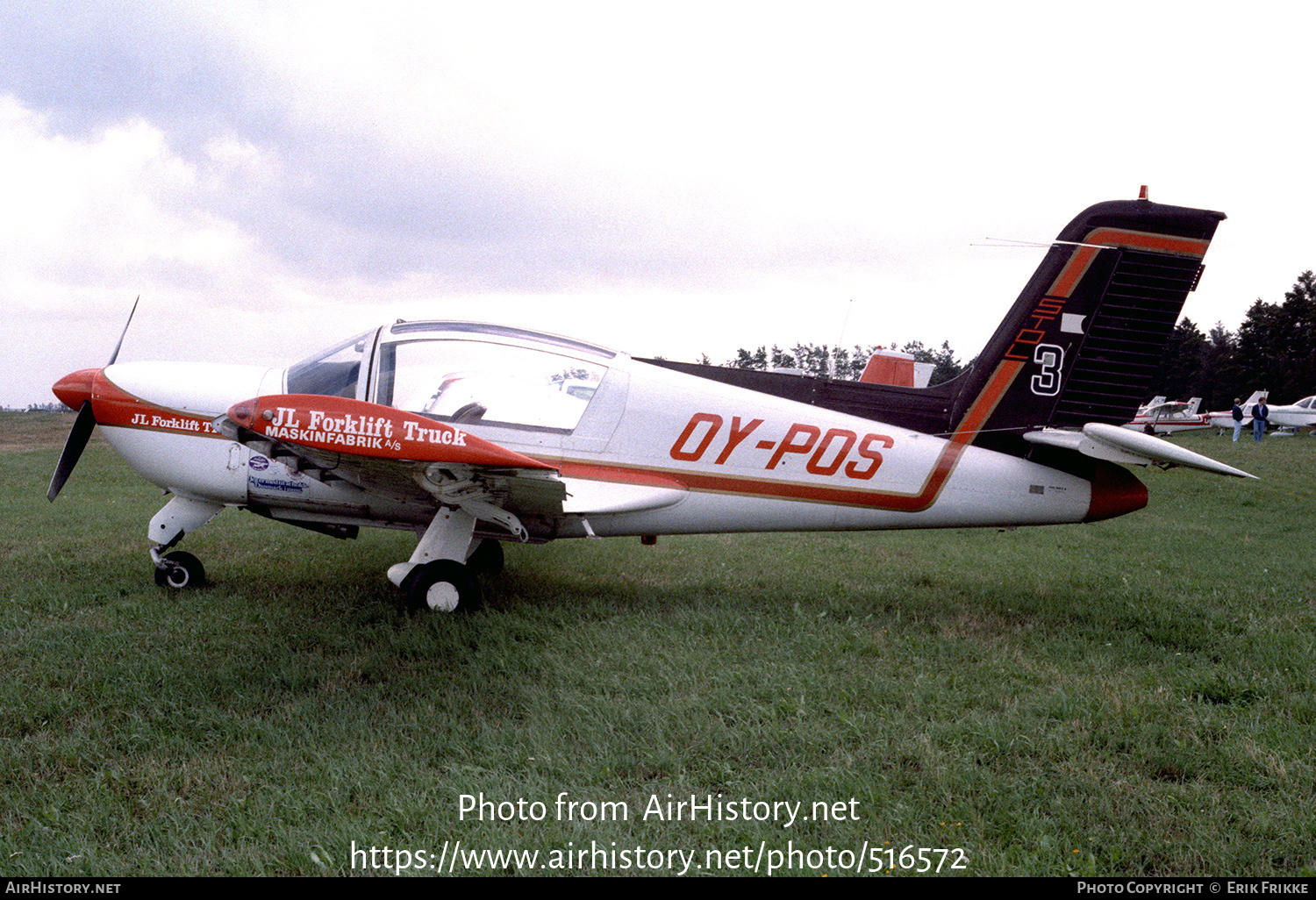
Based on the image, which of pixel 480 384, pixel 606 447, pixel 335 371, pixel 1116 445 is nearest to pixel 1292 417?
pixel 1116 445

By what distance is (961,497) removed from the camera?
5.93 meters

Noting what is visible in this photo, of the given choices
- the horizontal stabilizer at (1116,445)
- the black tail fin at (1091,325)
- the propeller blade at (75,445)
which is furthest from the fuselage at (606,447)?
the black tail fin at (1091,325)

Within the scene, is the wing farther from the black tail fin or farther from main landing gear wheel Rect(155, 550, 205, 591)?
the black tail fin

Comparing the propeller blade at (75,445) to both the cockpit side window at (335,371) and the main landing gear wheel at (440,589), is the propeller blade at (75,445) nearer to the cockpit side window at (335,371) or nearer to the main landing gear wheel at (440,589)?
the cockpit side window at (335,371)

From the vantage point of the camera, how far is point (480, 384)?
5699 millimetres

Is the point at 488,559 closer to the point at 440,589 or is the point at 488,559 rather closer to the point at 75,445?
the point at 440,589

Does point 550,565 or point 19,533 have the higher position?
point 550,565

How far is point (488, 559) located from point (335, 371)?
7.22ft

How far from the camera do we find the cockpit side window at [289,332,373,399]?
569 cm

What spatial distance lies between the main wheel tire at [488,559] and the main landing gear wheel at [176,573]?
219 centimetres

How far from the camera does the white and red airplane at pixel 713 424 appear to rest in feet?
18.7
